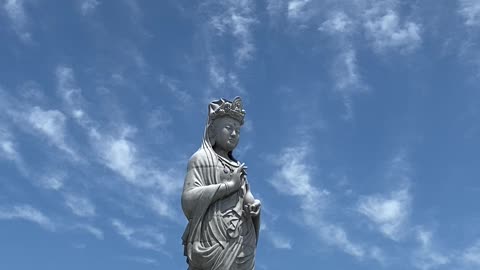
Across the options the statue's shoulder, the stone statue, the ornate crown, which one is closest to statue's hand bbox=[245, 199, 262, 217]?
the stone statue

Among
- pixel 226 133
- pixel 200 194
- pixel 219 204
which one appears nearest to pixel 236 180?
pixel 219 204

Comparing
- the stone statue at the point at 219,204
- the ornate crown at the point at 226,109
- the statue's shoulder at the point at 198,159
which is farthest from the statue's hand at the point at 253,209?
the ornate crown at the point at 226,109

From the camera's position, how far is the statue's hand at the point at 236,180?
51.2 feet

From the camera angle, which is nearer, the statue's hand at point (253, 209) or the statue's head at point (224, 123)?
the statue's hand at point (253, 209)

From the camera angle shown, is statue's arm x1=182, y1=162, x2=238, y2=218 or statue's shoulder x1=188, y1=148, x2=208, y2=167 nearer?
statue's arm x1=182, y1=162, x2=238, y2=218

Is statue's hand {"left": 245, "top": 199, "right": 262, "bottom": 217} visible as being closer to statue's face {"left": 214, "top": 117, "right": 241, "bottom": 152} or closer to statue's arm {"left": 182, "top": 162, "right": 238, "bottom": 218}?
statue's arm {"left": 182, "top": 162, "right": 238, "bottom": 218}

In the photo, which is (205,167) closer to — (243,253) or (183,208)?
(183,208)

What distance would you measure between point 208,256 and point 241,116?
148 inches

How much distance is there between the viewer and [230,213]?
15.6 meters

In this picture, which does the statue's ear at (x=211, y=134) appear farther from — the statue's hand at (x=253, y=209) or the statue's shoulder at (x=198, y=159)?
the statue's hand at (x=253, y=209)

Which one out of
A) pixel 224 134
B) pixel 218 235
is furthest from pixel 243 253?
pixel 224 134

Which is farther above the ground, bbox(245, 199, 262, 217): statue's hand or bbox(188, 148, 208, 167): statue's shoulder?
bbox(188, 148, 208, 167): statue's shoulder

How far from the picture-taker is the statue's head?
16.7 meters

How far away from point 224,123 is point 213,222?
104 inches
